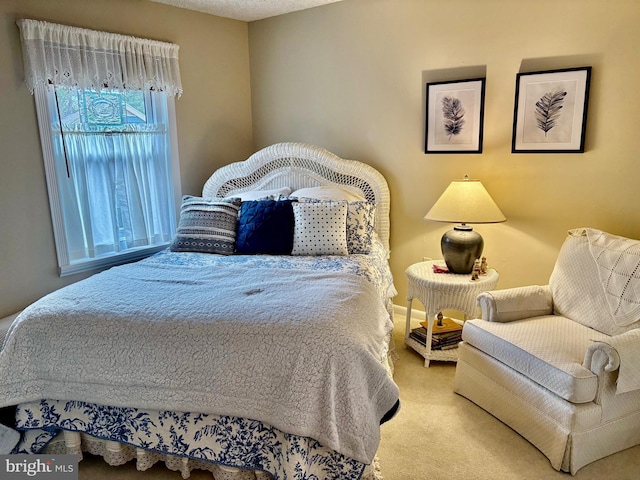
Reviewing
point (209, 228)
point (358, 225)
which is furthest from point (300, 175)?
point (209, 228)

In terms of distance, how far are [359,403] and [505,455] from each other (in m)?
0.92

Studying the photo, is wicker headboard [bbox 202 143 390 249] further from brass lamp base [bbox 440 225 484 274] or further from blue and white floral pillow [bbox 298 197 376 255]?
brass lamp base [bbox 440 225 484 274]

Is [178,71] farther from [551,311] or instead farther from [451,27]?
[551,311]

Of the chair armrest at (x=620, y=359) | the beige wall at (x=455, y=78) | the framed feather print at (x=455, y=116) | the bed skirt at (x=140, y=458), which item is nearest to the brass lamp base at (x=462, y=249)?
the beige wall at (x=455, y=78)

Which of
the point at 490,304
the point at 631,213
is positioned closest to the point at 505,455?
the point at 490,304

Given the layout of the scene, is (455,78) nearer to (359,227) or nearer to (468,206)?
(468,206)

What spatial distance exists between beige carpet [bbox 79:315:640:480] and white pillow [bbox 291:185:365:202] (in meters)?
1.50

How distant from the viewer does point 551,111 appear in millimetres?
2875

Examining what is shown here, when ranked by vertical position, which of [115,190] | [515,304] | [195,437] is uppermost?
[115,190]

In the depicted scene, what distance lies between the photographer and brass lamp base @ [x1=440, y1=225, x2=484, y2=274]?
300cm

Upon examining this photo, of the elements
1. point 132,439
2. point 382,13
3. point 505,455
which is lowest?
point 505,455

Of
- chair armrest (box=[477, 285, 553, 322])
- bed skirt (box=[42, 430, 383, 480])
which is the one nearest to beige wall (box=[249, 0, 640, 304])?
chair armrest (box=[477, 285, 553, 322])

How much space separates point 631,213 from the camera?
106 inches

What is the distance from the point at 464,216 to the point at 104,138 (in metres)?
2.54
